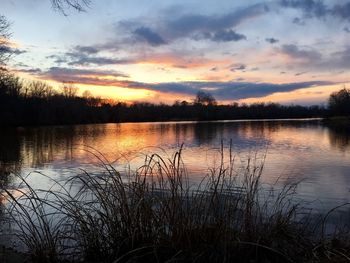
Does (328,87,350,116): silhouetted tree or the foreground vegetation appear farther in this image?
(328,87,350,116): silhouetted tree

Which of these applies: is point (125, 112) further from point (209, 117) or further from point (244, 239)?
point (244, 239)

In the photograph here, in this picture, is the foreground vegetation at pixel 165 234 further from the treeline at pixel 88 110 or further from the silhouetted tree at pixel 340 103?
the silhouetted tree at pixel 340 103

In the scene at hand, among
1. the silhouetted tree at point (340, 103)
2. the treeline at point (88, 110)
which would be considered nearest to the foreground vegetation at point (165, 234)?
the treeline at point (88, 110)

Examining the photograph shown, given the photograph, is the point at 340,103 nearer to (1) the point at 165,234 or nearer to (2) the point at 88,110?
(2) the point at 88,110

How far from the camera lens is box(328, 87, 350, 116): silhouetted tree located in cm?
12812

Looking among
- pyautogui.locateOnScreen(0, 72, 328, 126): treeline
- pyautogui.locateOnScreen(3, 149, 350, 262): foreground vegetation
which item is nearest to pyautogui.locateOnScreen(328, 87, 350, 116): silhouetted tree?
pyautogui.locateOnScreen(0, 72, 328, 126): treeline

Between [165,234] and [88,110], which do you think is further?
[88,110]

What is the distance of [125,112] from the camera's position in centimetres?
15250

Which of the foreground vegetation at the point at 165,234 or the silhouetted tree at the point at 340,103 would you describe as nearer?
the foreground vegetation at the point at 165,234

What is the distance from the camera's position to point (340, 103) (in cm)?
13112

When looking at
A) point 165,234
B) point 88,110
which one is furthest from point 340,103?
point 165,234

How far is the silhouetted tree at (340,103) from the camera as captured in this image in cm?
12812

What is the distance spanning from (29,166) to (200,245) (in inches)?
803

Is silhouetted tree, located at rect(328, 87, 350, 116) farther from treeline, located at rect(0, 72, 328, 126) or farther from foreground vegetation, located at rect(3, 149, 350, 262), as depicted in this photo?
foreground vegetation, located at rect(3, 149, 350, 262)
